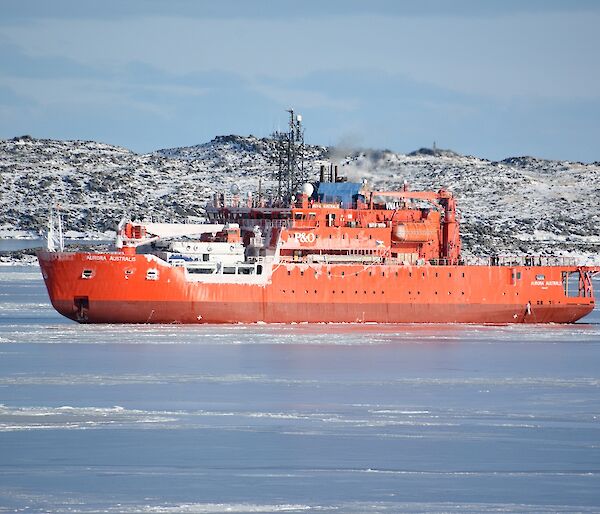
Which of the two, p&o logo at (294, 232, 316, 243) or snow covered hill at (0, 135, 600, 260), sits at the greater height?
snow covered hill at (0, 135, 600, 260)

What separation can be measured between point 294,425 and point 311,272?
72.4ft

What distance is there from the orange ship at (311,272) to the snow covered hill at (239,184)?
62.5m

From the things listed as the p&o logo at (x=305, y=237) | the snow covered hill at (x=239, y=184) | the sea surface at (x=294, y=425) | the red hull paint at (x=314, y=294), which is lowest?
the sea surface at (x=294, y=425)

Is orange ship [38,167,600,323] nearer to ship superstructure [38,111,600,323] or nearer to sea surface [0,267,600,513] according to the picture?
ship superstructure [38,111,600,323]

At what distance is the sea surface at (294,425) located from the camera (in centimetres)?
2216

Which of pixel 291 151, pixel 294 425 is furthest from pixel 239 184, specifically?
pixel 294 425

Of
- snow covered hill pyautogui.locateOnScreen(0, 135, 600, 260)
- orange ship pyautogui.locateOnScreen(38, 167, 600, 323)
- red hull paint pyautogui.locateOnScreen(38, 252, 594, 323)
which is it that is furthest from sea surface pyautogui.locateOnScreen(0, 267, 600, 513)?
snow covered hill pyautogui.locateOnScreen(0, 135, 600, 260)

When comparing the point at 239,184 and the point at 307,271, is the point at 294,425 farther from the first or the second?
the point at 239,184

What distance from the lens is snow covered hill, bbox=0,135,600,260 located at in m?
136

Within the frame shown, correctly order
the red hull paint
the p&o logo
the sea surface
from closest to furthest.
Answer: the sea surface, the red hull paint, the p&o logo

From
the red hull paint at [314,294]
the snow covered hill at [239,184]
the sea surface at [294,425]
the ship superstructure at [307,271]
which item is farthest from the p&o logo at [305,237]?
the snow covered hill at [239,184]

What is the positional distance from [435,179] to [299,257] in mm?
125432

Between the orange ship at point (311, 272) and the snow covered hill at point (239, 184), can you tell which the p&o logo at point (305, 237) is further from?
the snow covered hill at point (239, 184)

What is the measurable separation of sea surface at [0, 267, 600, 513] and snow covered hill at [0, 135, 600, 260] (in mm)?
76497
